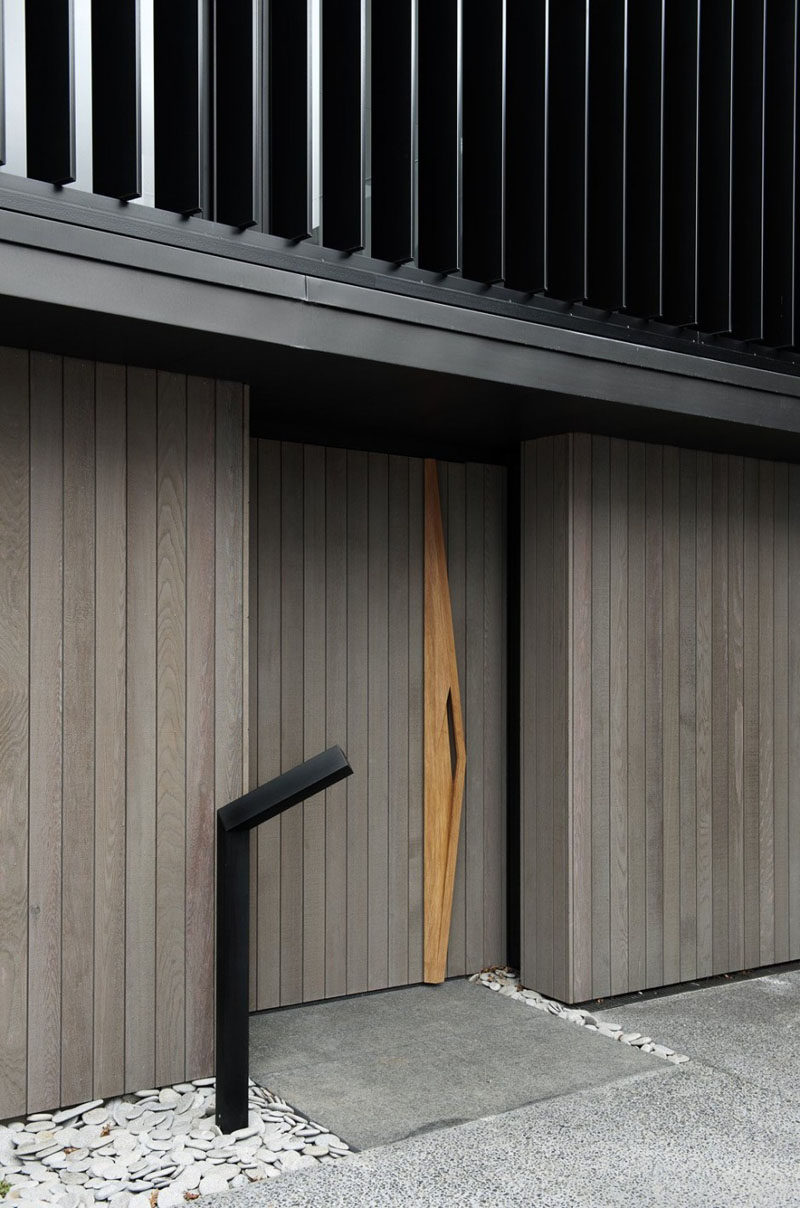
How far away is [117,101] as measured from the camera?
130 inches

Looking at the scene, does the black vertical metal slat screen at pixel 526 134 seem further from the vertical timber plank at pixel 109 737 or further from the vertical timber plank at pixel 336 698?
the vertical timber plank at pixel 109 737

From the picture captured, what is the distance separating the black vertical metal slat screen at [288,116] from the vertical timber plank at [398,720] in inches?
60.7

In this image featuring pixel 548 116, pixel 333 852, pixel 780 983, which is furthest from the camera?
pixel 780 983

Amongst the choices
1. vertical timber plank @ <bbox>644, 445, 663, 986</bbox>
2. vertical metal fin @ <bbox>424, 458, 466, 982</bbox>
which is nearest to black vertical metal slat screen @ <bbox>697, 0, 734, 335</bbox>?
vertical timber plank @ <bbox>644, 445, 663, 986</bbox>

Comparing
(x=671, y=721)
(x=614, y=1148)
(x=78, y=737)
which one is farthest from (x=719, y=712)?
(x=78, y=737)

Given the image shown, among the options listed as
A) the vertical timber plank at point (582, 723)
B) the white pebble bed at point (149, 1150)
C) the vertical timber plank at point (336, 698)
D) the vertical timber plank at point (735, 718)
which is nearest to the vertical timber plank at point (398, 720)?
the vertical timber plank at point (336, 698)

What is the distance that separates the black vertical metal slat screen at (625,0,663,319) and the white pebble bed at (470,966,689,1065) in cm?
292

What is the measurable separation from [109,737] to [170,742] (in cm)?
21

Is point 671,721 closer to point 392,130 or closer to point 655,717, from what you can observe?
point 655,717

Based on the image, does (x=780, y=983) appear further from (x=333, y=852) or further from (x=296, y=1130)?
(x=296, y=1130)

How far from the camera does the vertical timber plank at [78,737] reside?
3590 mm

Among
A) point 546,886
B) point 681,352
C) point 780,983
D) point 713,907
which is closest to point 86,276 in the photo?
point 681,352

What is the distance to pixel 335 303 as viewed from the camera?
140 inches

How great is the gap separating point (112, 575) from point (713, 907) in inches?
131
